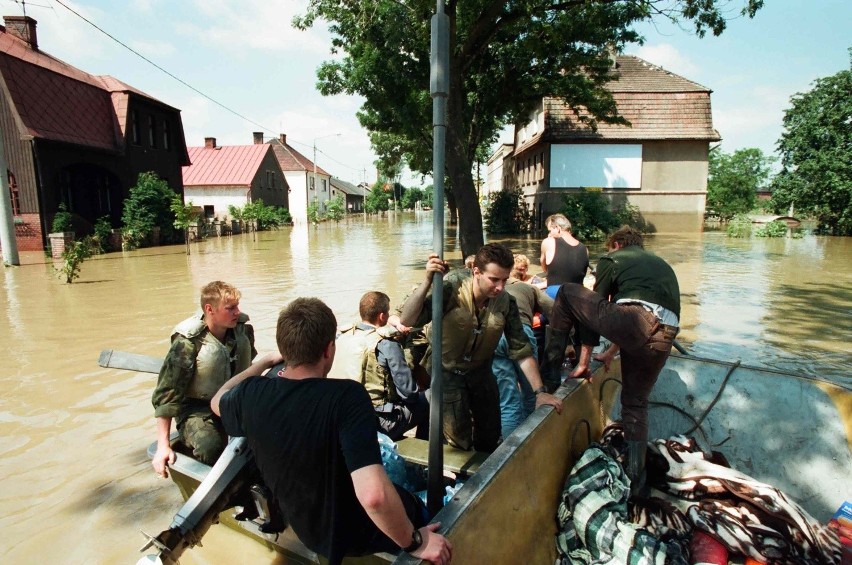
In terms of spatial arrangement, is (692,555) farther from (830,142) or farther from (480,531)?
(830,142)

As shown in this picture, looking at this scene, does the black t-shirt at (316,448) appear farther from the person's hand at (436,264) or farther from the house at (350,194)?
the house at (350,194)

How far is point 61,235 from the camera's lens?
18.7 metres

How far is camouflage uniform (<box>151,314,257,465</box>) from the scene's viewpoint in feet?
9.86

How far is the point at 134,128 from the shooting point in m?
26.2

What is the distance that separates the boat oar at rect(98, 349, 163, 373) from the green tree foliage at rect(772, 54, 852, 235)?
31.6 metres

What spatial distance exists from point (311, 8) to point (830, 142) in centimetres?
2712

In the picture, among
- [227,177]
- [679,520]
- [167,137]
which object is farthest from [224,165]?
[679,520]

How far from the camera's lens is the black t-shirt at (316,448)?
1.76 meters

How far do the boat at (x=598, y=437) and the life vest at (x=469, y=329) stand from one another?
55 centimetres

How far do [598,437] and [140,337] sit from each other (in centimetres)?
747

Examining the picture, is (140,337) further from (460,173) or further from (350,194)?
(350,194)

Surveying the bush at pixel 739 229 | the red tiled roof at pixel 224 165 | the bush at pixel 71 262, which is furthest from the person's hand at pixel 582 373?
the red tiled roof at pixel 224 165

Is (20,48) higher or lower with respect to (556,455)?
higher

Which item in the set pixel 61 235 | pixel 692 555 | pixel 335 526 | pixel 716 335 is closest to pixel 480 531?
pixel 335 526
